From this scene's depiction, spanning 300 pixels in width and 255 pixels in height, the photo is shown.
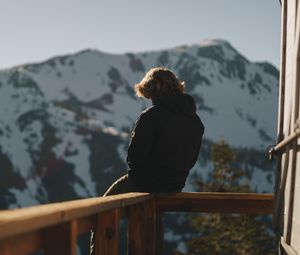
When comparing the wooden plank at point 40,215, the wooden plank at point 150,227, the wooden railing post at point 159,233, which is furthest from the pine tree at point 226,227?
the wooden plank at point 40,215

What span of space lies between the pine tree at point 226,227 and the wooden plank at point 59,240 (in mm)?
30649

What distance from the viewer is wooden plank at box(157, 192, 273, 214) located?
651cm

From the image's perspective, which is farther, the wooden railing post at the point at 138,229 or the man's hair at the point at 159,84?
the man's hair at the point at 159,84

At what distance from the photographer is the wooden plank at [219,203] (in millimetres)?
6508

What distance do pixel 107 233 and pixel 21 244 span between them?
1.74m

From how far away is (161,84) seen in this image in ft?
19.4

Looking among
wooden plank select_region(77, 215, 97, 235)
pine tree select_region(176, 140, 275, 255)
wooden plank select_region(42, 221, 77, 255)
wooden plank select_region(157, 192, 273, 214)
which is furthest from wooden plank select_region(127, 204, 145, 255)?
pine tree select_region(176, 140, 275, 255)

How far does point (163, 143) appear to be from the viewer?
→ 5930 mm

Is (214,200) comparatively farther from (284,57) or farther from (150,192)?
(284,57)

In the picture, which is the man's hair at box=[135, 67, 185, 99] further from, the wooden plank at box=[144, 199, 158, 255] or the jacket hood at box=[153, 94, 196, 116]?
the wooden plank at box=[144, 199, 158, 255]

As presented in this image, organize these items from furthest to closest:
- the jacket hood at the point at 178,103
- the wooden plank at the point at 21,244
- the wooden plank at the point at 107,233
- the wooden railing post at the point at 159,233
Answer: the wooden railing post at the point at 159,233 < the jacket hood at the point at 178,103 < the wooden plank at the point at 107,233 < the wooden plank at the point at 21,244

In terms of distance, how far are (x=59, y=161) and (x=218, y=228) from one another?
13872cm

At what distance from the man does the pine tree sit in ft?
90.4

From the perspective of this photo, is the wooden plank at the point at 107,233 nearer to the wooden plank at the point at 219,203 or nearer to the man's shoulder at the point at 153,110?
the man's shoulder at the point at 153,110
